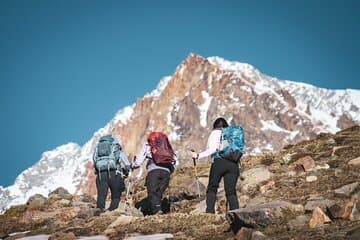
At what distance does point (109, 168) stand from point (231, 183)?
4784 mm

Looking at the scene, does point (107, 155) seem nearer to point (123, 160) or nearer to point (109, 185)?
point (123, 160)

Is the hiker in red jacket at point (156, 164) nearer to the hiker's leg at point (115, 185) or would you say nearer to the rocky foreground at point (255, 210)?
the rocky foreground at point (255, 210)

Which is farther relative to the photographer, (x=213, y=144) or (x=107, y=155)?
(x=107, y=155)

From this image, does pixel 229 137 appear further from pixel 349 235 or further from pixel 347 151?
pixel 349 235

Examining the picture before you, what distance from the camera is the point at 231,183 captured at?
42.9ft

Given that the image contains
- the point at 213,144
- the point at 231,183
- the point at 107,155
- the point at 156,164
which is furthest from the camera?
the point at 107,155

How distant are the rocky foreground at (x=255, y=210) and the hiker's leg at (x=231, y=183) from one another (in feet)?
1.21

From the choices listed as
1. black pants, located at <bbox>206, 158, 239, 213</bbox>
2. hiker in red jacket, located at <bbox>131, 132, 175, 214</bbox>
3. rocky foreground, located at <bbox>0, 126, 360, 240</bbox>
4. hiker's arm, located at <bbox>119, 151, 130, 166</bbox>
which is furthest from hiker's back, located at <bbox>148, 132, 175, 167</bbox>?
black pants, located at <bbox>206, 158, 239, 213</bbox>

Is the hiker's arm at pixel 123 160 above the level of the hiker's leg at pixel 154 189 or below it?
above

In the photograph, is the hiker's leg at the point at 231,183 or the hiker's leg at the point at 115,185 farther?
the hiker's leg at the point at 115,185

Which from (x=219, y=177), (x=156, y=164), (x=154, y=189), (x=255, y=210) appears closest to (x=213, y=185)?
(x=219, y=177)

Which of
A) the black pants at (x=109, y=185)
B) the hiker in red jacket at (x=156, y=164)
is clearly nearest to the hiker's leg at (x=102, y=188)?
the black pants at (x=109, y=185)

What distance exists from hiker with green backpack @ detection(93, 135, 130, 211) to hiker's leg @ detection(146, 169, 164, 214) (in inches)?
74.6

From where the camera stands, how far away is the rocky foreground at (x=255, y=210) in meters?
9.04
